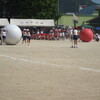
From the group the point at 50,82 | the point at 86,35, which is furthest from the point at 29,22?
the point at 50,82

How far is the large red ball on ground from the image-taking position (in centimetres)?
4072

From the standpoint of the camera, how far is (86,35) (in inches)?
1602

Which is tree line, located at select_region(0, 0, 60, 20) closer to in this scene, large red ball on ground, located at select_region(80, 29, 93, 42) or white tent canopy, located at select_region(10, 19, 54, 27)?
white tent canopy, located at select_region(10, 19, 54, 27)

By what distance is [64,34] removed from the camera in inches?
2004

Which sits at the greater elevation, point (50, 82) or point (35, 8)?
point (35, 8)

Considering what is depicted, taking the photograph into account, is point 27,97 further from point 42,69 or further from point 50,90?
point 42,69

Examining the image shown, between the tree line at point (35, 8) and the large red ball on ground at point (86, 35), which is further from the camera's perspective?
the tree line at point (35, 8)

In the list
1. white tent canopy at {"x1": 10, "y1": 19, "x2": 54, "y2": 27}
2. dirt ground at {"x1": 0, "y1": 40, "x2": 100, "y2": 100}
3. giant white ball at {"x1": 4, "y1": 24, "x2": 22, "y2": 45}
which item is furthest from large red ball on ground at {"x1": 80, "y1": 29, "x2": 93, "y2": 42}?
dirt ground at {"x1": 0, "y1": 40, "x2": 100, "y2": 100}

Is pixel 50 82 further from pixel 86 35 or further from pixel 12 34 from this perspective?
pixel 86 35

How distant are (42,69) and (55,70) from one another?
54 cm

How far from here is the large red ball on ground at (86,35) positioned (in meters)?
40.7

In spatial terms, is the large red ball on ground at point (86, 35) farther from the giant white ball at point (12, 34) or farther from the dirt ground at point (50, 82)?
the dirt ground at point (50, 82)

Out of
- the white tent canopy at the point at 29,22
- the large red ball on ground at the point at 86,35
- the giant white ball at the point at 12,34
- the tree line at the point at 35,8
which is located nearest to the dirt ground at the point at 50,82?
the giant white ball at the point at 12,34

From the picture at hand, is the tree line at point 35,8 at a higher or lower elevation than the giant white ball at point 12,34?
higher
